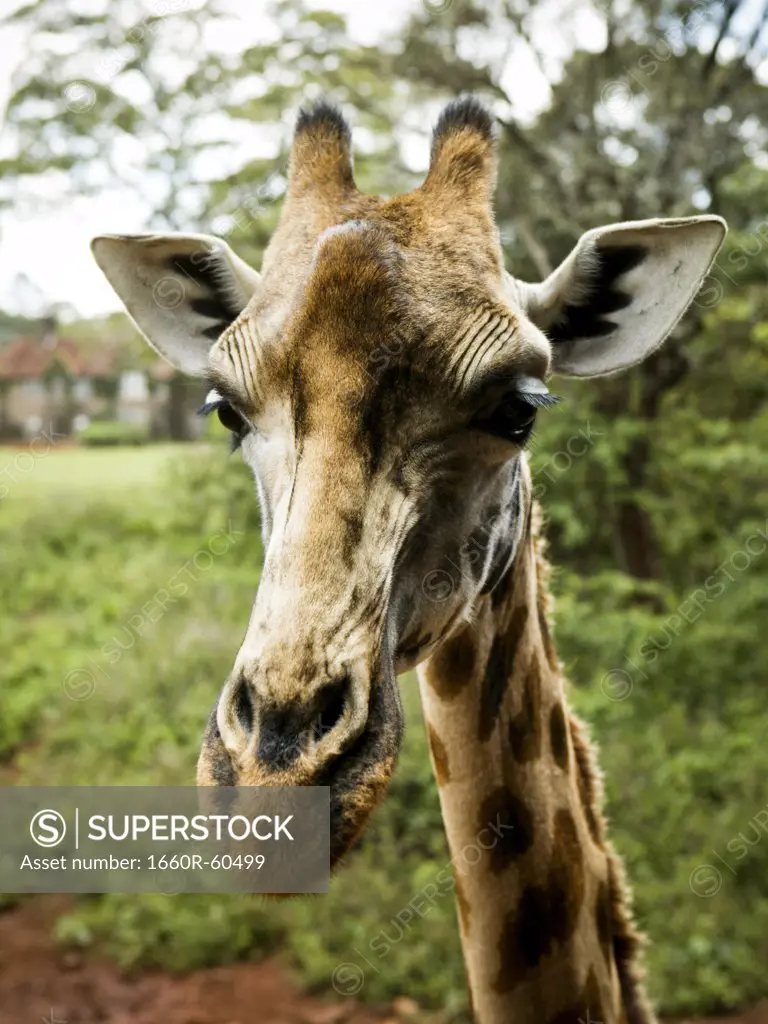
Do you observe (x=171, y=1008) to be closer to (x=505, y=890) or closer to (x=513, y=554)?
(x=505, y=890)

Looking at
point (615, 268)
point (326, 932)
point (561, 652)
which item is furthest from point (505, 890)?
point (561, 652)

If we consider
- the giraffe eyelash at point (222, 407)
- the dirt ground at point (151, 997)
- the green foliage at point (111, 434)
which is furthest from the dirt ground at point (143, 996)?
the green foliage at point (111, 434)

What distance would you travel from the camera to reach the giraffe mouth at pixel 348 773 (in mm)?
1567

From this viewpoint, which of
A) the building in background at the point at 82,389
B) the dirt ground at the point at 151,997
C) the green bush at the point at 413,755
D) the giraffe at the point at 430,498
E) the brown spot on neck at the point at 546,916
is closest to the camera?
the giraffe at the point at 430,498

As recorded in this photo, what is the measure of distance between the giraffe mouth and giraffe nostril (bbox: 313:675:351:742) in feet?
0.17

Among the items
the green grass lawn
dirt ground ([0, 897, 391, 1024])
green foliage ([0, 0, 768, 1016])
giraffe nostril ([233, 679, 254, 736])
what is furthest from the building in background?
giraffe nostril ([233, 679, 254, 736])

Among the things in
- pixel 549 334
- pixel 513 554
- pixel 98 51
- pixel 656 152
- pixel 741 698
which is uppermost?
pixel 98 51

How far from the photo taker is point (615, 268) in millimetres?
2541

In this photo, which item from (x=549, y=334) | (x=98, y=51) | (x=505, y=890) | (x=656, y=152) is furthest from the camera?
(x=98, y=51)

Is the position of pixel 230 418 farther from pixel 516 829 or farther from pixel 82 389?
pixel 82 389

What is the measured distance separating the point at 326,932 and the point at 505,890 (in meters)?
3.67

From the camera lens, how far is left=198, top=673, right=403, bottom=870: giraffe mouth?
157 cm

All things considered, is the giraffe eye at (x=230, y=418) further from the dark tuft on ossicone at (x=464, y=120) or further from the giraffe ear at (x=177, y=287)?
the dark tuft on ossicone at (x=464, y=120)

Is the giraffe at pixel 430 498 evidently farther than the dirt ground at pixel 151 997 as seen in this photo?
No
